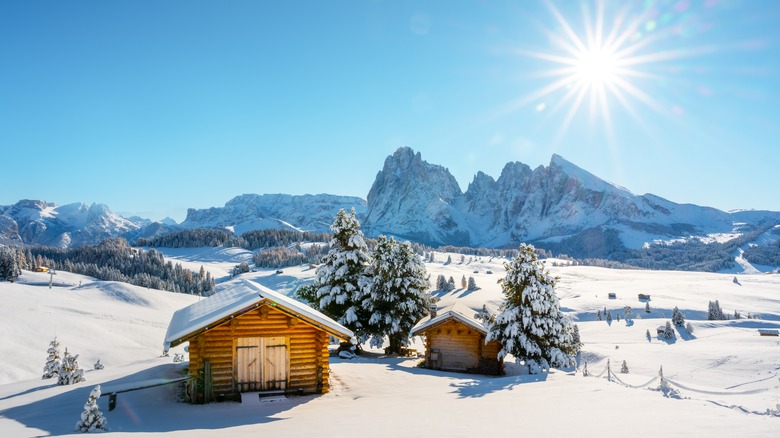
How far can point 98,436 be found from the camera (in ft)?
32.2

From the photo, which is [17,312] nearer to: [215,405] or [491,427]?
[215,405]

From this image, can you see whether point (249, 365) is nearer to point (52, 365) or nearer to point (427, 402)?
point (427, 402)

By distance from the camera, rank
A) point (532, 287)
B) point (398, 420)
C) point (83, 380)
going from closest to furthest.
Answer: point (398, 420) → point (83, 380) → point (532, 287)

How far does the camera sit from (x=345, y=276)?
3281 cm

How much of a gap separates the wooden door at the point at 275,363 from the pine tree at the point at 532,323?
46.1ft

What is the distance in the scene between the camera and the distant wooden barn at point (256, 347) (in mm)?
15016

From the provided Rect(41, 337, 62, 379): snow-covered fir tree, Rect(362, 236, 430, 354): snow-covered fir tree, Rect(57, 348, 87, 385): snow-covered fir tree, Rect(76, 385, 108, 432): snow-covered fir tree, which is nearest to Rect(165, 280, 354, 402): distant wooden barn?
Rect(76, 385, 108, 432): snow-covered fir tree

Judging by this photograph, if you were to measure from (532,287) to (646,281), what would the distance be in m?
159

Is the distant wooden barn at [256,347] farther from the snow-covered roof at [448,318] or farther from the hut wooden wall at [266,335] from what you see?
the snow-covered roof at [448,318]

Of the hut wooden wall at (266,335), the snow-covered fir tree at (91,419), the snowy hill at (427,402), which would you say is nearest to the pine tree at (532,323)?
the snowy hill at (427,402)

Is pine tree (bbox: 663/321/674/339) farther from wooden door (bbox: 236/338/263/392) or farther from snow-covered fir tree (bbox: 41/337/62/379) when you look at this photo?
snow-covered fir tree (bbox: 41/337/62/379)

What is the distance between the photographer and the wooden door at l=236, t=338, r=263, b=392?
15.5m

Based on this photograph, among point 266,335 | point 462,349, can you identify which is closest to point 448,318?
point 462,349

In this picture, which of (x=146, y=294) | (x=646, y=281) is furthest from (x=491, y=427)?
(x=646, y=281)
